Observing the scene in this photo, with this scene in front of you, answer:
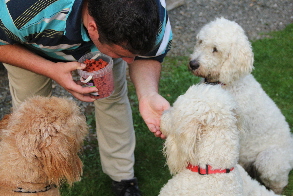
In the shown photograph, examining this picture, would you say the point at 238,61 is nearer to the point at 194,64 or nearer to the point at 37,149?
the point at 194,64

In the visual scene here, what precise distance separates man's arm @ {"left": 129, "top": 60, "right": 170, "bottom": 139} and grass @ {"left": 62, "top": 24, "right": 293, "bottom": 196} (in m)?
1.17

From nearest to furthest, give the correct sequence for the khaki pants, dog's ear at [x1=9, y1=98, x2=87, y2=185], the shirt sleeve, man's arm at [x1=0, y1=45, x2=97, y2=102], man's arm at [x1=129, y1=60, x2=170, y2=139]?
1. dog's ear at [x1=9, y1=98, x2=87, y2=185]
2. man's arm at [x1=0, y1=45, x2=97, y2=102]
3. the shirt sleeve
4. man's arm at [x1=129, y1=60, x2=170, y2=139]
5. the khaki pants

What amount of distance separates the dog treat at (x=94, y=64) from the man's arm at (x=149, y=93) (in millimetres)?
573

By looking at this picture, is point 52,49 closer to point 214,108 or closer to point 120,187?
point 214,108

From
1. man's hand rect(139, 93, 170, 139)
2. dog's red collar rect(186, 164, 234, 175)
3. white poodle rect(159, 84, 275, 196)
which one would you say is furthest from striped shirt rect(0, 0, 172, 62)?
dog's red collar rect(186, 164, 234, 175)

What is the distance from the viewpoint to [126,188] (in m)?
3.66

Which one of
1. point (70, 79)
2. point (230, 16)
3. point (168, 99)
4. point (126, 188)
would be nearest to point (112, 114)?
point (126, 188)

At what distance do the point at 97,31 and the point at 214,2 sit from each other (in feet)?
25.3

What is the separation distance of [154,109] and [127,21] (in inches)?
42.0

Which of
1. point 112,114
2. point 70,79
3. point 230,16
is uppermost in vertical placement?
point 70,79

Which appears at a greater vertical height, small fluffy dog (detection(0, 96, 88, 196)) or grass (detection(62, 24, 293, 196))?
small fluffy dog (detection(0, 96, 88, 196))

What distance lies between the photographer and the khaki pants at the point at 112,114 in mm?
3018

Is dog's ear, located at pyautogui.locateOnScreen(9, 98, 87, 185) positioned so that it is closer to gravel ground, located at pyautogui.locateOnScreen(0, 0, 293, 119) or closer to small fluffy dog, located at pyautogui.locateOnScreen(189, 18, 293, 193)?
small fluffy dog, located at pyautogui.locateOnScreen(189, 18, 293, 193)

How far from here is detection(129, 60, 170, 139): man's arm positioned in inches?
113
